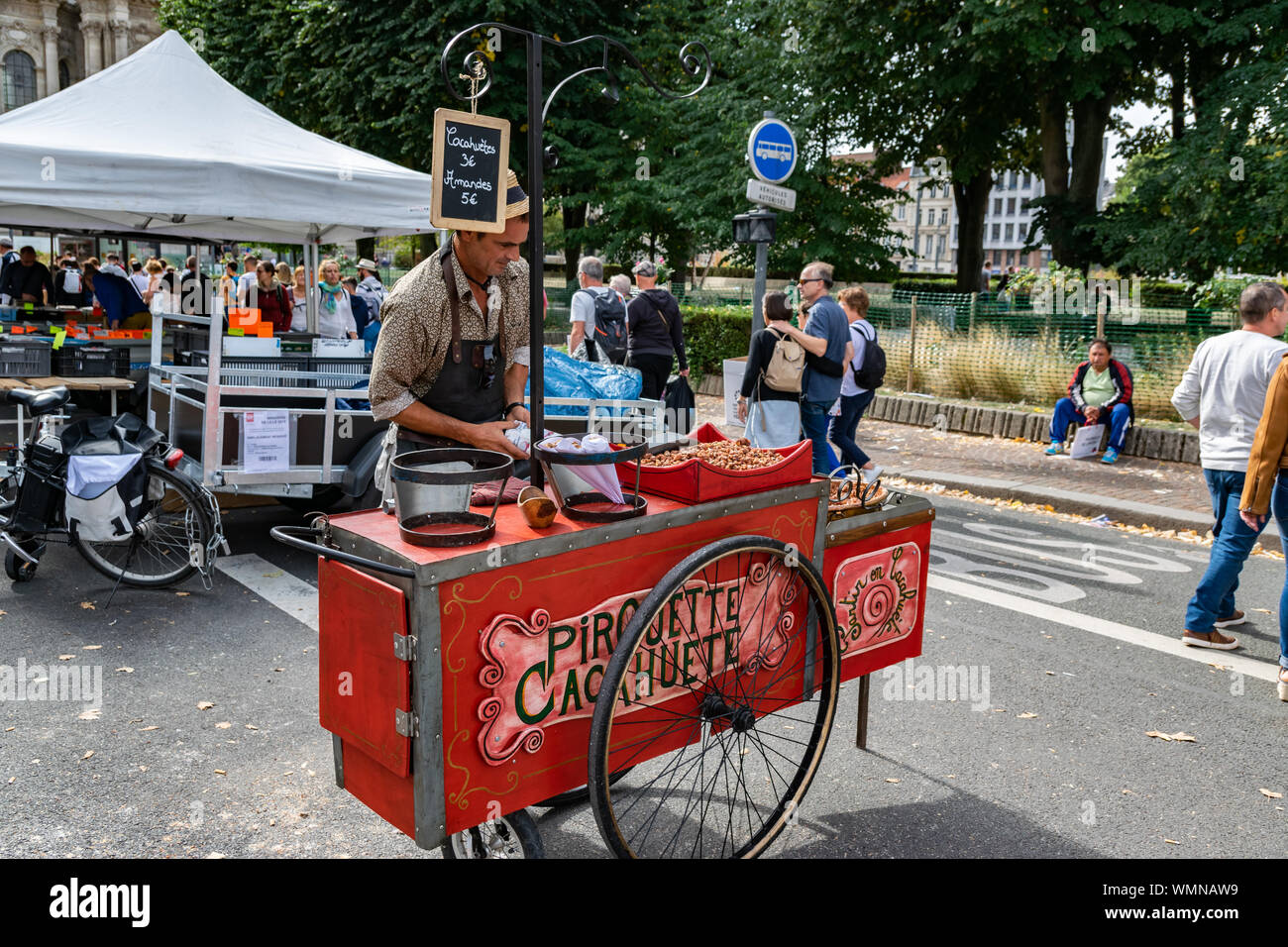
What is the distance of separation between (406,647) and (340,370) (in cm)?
564

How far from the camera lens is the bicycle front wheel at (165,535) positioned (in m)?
6.17

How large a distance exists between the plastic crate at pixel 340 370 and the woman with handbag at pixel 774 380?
2.93 meters

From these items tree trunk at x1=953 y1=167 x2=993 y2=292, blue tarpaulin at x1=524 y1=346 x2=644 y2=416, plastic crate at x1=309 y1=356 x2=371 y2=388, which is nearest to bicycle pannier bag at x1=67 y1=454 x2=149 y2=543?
plastic crate at x1=309 y1=356 x2=371 y2=388

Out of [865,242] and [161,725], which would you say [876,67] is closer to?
[865,242]

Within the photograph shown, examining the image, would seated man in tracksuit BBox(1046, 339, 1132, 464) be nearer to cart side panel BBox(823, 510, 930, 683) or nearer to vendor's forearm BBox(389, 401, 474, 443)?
cart side panel BBox(823, 510, 930, 683)

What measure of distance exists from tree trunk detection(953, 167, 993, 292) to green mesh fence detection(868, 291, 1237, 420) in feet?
38.2

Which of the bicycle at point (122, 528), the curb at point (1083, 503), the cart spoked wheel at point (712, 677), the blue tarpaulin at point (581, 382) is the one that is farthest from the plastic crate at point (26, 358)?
the curb at point (1083, 503)

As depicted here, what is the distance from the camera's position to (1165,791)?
4012mm

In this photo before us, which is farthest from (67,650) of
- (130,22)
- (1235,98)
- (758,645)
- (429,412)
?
(130,22)

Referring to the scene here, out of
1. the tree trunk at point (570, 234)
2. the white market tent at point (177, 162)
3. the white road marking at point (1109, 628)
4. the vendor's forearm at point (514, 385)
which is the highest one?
the tree trunk at point (570, 234)

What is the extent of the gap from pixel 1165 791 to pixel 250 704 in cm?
381

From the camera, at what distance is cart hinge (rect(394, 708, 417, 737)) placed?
2498 mm

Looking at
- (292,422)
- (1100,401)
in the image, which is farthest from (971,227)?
(292,422)

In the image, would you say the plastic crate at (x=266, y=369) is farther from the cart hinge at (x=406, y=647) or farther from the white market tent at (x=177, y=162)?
the cart hinge at (x=406, y=647)
